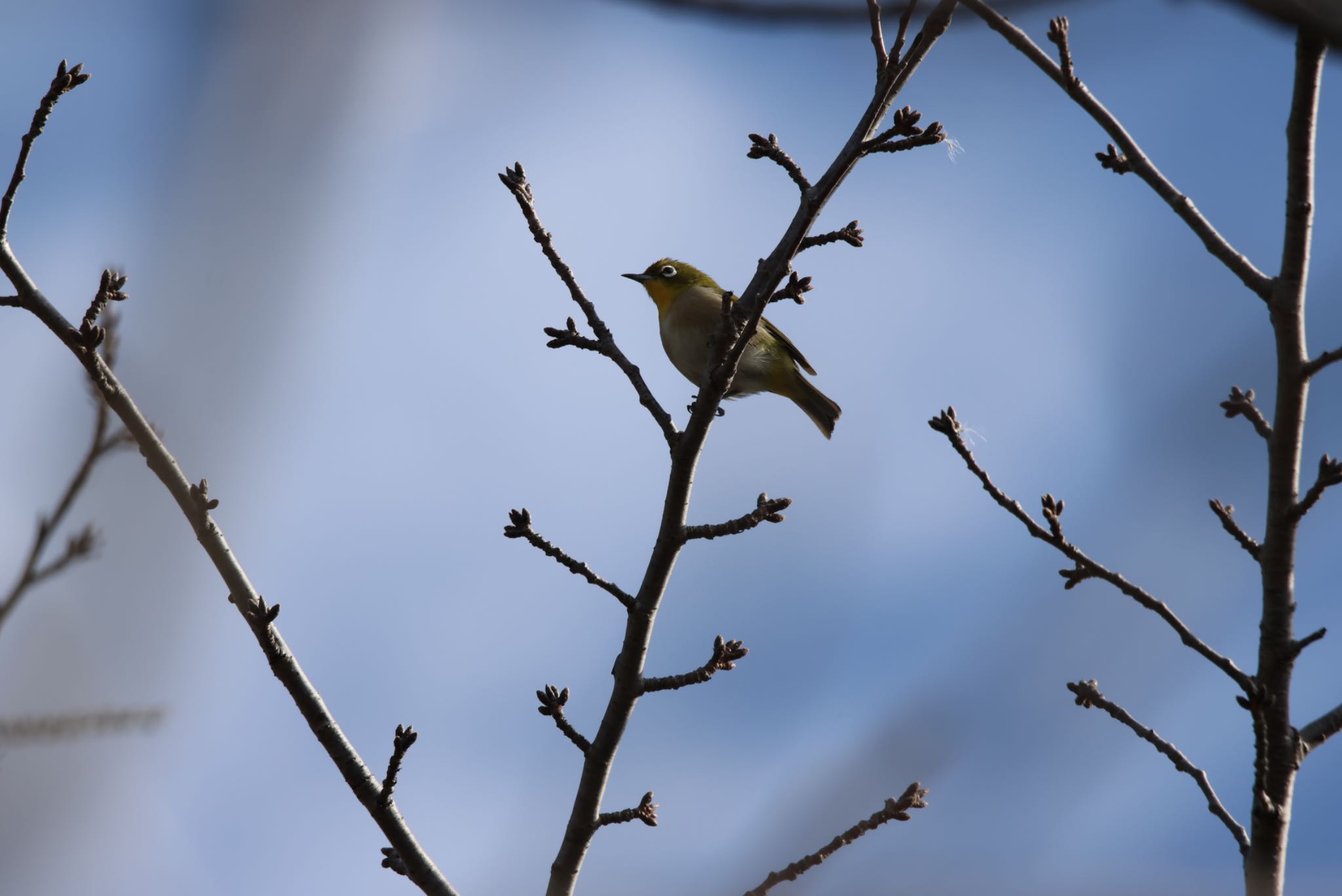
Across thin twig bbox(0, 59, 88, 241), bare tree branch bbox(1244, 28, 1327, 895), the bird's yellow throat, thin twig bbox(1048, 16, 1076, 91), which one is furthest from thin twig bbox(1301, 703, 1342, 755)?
the bird's yellow throat

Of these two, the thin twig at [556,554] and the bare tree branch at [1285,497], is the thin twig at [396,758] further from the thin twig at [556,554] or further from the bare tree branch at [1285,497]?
the bare tree branch at [1285,497]

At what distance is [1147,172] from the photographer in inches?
150

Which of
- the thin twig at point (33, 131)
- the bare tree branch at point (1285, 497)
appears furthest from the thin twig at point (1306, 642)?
the thin twig at point (33, 131)

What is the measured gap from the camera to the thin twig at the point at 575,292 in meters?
4.78

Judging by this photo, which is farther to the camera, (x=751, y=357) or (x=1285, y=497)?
(x=751, y=357)

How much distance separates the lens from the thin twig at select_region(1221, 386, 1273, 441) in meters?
4.20

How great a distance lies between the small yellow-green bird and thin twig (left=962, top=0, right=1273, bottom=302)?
4.80 meters

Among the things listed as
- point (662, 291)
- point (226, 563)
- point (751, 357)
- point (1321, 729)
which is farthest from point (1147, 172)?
point (662, 291)

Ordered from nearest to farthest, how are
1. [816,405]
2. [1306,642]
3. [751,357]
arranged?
[1306,642] < [751,357] < [816,405]

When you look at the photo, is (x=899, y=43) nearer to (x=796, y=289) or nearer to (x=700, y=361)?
(x=796, y=289)

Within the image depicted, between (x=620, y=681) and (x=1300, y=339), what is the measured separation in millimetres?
2682

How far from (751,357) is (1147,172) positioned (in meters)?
4.84

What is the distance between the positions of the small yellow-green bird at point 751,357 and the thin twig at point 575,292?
3.62 metres

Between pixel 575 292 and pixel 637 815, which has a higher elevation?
pixel 575 292
